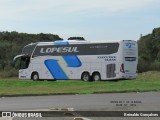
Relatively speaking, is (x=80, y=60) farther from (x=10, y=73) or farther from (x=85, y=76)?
(x=10, y=73)

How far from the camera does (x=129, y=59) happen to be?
139 feet

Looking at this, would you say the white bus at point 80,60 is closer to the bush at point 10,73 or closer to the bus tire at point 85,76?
the bus tire at point 85,76

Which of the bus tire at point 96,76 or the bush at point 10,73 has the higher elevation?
the bush at point 10,73

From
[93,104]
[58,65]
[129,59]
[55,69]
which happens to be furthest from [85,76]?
[93,104]

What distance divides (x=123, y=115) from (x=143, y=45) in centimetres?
6983

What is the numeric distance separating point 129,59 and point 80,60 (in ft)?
15.1

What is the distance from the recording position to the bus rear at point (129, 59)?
4159cm

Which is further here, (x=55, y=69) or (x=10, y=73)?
(x=10, y=73)

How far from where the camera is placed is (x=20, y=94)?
26016 mm

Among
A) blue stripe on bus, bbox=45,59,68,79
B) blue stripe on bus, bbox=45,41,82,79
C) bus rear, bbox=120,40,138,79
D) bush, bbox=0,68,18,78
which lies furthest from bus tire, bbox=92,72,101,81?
bush, bbox=0,68,18,78

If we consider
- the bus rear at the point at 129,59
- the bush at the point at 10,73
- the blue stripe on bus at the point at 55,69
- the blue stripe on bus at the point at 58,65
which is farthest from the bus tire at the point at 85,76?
the bush at the point at 10,73

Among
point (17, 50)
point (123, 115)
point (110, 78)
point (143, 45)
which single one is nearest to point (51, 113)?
point (123, 115)

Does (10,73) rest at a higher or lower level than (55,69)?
lower

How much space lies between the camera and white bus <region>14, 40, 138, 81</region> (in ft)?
137
